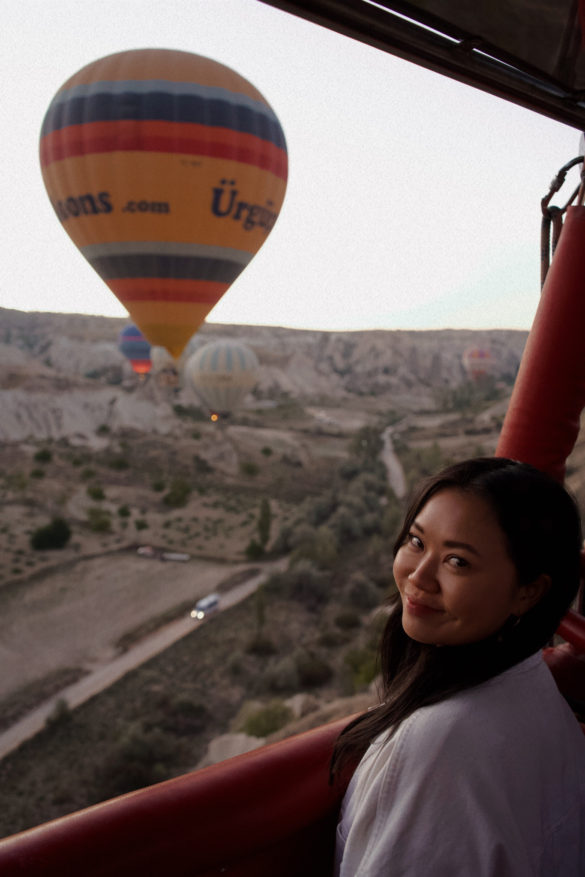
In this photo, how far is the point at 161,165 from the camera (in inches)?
278

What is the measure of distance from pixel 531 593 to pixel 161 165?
705 centimetres

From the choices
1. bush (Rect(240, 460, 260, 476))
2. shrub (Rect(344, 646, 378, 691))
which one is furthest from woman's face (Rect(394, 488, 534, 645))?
bush (Rect(240, 460, 260, 476))

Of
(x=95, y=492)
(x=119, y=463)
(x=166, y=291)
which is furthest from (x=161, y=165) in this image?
(x=119, y=463)

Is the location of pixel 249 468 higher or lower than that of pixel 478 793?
lower

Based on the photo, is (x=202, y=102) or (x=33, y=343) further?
(x=33, y=343)

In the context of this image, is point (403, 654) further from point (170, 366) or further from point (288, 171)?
point (170, 366)

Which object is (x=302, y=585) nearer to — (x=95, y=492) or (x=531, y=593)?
(x=95, y=492)

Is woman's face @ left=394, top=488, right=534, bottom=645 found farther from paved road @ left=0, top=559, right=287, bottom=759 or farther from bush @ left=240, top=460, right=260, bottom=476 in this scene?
bush @ left=240, top=460, right=260, bottom=476

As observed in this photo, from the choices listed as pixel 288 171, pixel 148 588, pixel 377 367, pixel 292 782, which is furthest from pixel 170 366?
pixel 377 367

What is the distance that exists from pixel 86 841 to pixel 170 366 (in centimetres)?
2672

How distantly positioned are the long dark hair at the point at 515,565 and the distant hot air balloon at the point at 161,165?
6.91m

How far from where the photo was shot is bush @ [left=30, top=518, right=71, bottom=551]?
1681cm

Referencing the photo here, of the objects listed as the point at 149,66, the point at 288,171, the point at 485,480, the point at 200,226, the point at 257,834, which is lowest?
the point at 257,834

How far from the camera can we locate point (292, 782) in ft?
3.48
